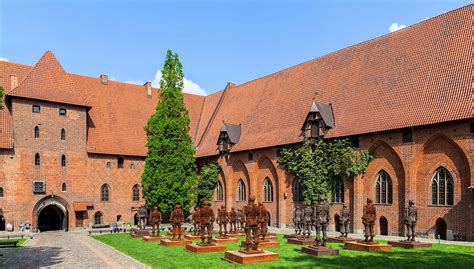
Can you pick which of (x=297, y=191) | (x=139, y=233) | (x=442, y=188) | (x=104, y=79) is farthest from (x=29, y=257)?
(x=104, y=79)

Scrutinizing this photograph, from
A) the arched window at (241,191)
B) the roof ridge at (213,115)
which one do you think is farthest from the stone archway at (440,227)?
the roof ridge at (213,115)

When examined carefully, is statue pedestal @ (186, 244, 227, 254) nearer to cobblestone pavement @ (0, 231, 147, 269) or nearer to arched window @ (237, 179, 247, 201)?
cobblestone pavement @ (0, 231, 147, 269)

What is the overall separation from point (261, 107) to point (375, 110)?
13854mm

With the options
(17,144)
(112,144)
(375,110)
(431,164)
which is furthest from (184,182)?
(431,164)

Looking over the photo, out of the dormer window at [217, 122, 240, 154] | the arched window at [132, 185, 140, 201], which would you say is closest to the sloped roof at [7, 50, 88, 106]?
the arched window at [132, 185, 140, 201]

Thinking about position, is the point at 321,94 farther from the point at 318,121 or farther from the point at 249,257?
the point at 249,257

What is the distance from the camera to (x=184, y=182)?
38.2 meters

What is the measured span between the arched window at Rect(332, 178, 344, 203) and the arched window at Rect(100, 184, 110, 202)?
22.4m

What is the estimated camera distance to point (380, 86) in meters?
29.6

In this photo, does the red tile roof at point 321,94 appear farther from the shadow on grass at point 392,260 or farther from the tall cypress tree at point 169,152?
the shadow on grass at point 392,260

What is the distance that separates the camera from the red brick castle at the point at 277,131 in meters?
24.7

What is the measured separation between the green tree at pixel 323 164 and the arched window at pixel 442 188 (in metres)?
4.55

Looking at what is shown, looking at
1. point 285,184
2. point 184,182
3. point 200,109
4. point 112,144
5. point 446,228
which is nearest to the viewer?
point 446,228

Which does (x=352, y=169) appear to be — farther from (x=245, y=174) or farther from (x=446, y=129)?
(x=245, y=174)
